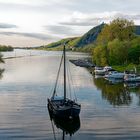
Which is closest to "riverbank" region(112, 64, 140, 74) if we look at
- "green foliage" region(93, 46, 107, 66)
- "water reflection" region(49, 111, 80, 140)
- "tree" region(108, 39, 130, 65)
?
"tree" region(108, 39, 130, 65)

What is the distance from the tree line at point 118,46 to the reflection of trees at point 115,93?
41.9 meters

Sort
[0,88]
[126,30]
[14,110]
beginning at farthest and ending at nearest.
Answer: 1. [126,30]
2. [0,88]
3. [14,110]

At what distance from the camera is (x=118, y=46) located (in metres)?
158

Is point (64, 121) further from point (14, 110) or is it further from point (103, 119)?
point (14, 110)

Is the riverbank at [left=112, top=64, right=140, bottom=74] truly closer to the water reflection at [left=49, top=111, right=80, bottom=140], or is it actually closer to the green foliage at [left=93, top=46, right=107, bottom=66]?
the green foliage at [left=93, top=46, right=107, bottom=66]

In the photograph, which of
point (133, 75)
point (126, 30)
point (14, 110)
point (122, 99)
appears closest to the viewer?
point (14, 110)

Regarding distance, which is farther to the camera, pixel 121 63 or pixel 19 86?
pixel 121 63

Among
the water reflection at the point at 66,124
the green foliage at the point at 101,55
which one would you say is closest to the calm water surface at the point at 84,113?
the water reflection at the point at 66,124

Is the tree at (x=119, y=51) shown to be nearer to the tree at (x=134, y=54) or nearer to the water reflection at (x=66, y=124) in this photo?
the tree at (x=134, y=54)

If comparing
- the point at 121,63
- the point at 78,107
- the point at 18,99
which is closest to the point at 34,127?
the point at 78,107

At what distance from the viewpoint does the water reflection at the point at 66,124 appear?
59025mm

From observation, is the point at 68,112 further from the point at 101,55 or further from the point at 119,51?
the point at 101,55

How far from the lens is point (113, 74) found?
128750 mm

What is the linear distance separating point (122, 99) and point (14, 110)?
25.1m
